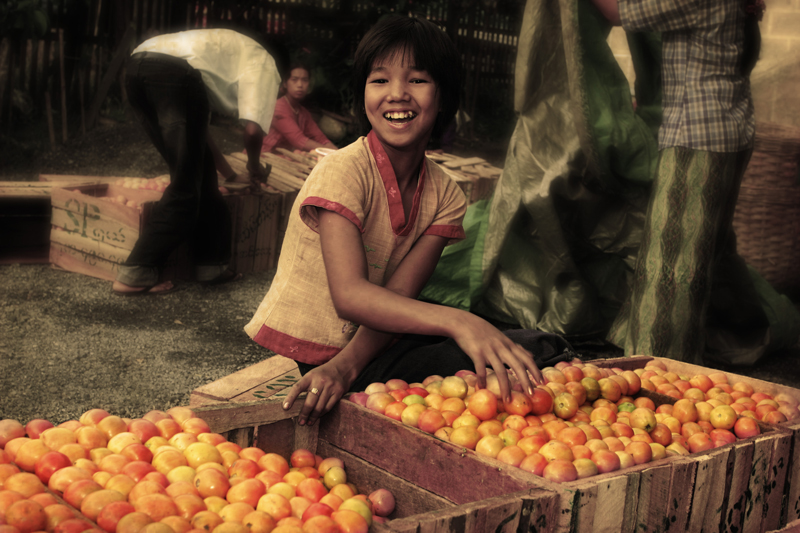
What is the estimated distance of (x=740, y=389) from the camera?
2084 mm

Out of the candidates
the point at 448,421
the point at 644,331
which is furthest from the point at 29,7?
the point at 448,421

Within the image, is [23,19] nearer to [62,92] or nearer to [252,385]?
[62,92]

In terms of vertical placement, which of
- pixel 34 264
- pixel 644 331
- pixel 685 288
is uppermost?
pixel 685 288

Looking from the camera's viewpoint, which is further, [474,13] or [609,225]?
[474,13]

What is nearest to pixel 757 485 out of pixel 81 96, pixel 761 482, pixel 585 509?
pixel 761 482

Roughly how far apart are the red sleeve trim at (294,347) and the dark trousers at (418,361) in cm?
5

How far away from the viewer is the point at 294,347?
6.66 ft

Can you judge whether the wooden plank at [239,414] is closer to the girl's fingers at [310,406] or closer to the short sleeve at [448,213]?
the girl's fingers at [310,406]

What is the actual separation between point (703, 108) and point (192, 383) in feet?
7.80

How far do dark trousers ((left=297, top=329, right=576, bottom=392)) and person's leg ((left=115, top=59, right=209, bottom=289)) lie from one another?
2668mm

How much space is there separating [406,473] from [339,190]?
2.23ft

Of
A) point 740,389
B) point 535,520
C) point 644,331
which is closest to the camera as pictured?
point 535,520

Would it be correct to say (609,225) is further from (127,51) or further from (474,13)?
(474,13)

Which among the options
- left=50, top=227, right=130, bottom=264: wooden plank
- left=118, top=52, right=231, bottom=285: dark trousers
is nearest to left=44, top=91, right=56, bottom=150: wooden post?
left=50, top=227, right=130, bottom=264: wooden plank
